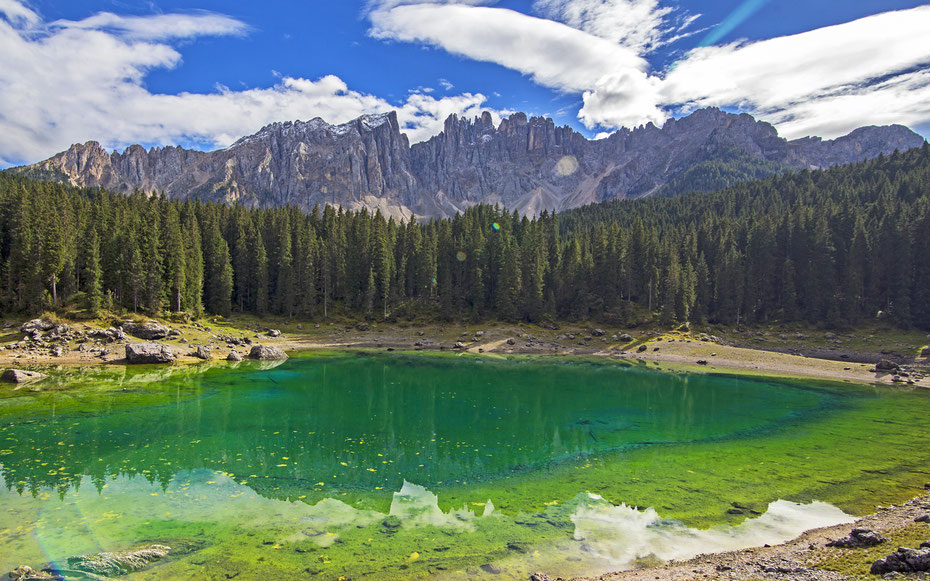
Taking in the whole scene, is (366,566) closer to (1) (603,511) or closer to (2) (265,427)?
(1) (603,511)

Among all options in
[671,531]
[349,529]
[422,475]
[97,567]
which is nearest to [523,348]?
[422,475]

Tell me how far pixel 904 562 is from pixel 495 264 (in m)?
89.5

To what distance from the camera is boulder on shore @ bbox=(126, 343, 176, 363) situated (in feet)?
171

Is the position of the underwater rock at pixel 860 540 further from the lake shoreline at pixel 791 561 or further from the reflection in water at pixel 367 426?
the reflection in water at pixel 367 426

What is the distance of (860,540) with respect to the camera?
12625 millimetres

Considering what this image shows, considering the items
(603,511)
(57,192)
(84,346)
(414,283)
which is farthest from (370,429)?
(57,192)

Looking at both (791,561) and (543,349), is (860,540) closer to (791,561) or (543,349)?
(791,561)

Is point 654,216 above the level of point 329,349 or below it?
above

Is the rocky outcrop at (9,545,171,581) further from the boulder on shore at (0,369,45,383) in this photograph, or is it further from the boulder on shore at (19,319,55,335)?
the boulder on shore at (19,319,55,335)

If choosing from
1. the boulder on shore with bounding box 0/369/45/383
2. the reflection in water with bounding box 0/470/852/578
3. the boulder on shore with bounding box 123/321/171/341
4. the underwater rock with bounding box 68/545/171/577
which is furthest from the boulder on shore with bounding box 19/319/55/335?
the underwater rock with bounding box 68/545/171/577

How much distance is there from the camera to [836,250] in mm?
89625

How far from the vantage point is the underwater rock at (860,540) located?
1232 centimetres

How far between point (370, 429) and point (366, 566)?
646 inches

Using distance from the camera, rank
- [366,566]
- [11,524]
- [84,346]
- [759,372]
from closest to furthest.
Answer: [366,566]
[11,524]
[84,346]
[759,372]
